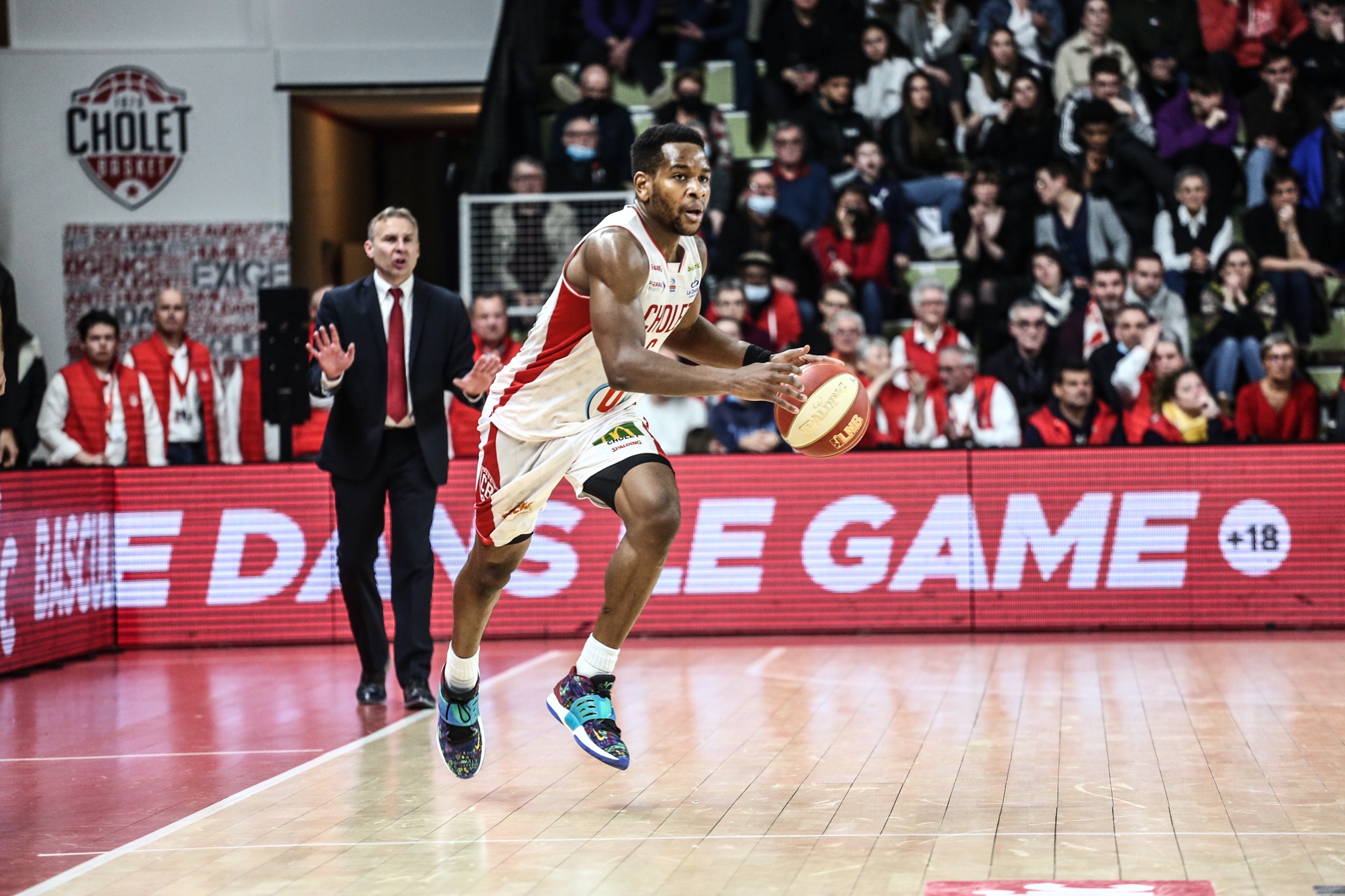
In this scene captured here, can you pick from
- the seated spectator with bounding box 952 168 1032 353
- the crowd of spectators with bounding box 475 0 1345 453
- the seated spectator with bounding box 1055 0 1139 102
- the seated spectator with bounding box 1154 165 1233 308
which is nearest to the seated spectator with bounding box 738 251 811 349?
the crowd of spectators with bounding box 475 0 1345 453

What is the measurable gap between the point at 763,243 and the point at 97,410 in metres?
4.72

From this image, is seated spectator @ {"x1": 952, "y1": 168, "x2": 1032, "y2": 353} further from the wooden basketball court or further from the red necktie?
the red necktie

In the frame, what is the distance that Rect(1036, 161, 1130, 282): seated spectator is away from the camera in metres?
11.5

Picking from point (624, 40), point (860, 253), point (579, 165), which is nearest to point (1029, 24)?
point (860, 253)

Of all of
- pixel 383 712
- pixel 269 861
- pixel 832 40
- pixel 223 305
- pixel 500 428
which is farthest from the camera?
pixel 223 305

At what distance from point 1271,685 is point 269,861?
15.3 feet

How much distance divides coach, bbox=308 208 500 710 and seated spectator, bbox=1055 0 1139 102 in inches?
266

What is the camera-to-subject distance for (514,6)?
13172 mm

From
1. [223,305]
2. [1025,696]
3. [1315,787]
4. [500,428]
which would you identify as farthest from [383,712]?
[223,305]

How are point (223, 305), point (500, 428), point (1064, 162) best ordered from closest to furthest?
point (500, 428), point (1064, 162), point (223, 305)

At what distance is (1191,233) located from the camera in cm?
Answer: 1167

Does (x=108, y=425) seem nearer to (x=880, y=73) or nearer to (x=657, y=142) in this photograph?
(x=880, y=73)

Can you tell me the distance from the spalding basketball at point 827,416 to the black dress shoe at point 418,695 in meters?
2.64

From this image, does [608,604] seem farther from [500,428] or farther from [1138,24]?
[1138,24]
